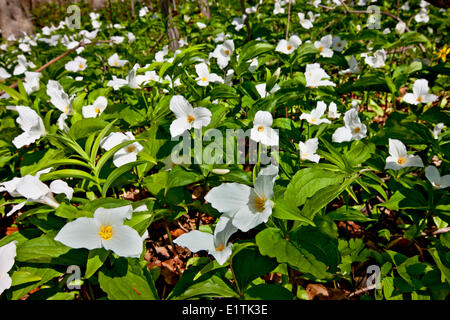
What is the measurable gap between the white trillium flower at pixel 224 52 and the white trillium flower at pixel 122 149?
0.88m

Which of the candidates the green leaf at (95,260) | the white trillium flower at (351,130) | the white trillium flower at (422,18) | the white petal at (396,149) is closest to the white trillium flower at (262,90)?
the white trillium flower at (351,130)

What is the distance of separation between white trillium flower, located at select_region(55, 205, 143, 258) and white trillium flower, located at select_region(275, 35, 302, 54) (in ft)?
5.72

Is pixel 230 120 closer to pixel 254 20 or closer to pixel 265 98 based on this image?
pixel 265 98

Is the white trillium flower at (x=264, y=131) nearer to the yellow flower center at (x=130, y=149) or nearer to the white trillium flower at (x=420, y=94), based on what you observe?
the yellow flower center at (x=130, y=149)

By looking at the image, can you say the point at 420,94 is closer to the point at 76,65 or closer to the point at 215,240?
the point at 215,240

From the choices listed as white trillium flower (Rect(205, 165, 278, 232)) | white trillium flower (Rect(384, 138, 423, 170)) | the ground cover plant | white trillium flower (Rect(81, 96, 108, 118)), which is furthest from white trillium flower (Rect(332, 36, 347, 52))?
white trillium flower (Rect(205, 165, 278, 232))

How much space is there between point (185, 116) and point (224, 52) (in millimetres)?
840

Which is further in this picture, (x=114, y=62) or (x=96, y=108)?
(x=114, y=62)

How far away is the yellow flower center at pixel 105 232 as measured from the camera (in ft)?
3.16

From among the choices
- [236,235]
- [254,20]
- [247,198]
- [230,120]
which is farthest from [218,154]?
[254,20]

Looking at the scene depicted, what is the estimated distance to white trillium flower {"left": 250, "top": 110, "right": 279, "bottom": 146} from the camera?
4.74 feet

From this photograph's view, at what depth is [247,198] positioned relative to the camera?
0.98 m

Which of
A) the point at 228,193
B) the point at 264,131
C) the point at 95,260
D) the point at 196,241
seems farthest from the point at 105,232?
the point at 264,131

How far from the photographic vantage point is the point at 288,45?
7.32 feet
